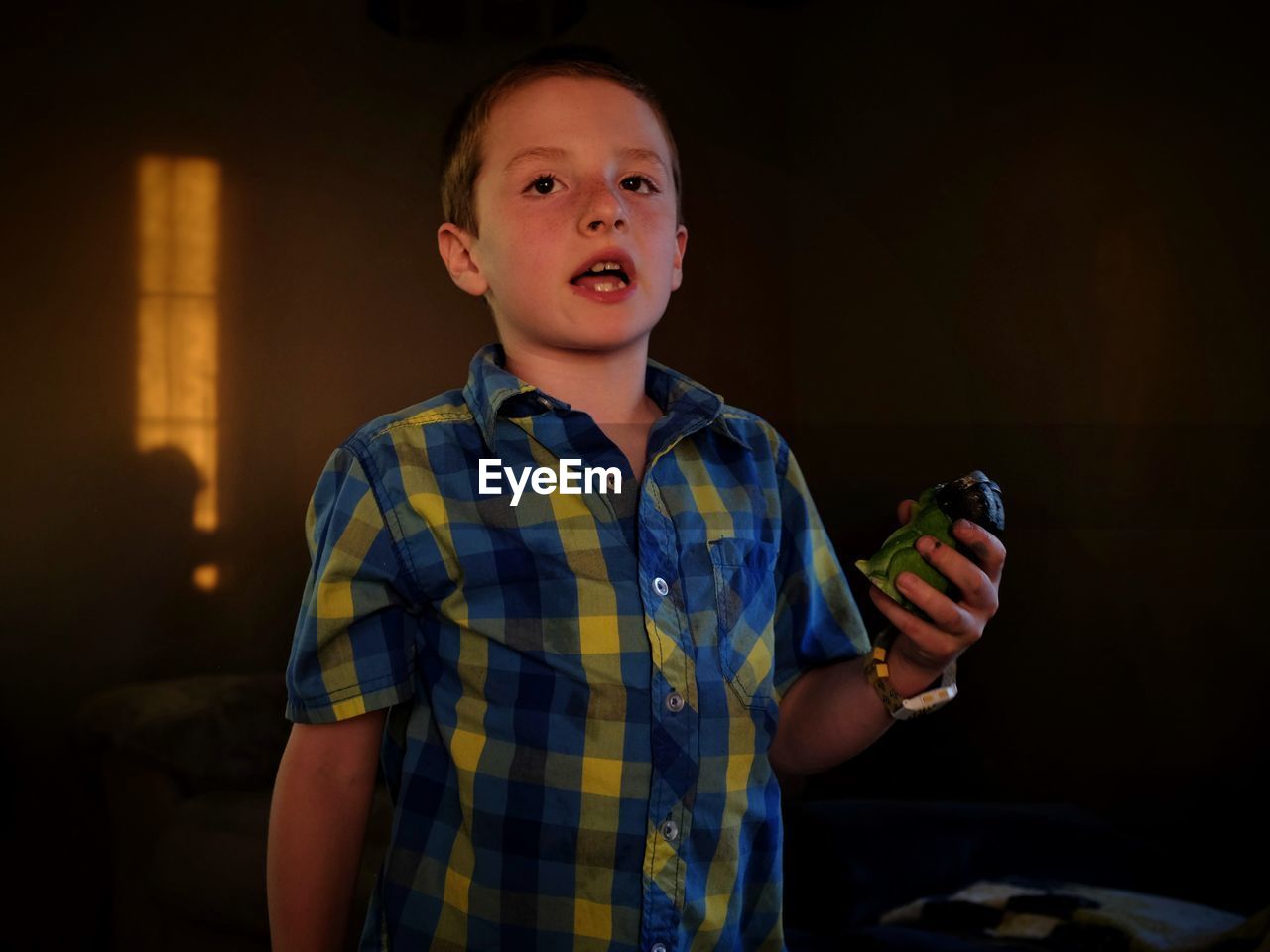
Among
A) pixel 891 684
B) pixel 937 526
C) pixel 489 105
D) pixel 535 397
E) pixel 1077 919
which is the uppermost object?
pixel 489 105

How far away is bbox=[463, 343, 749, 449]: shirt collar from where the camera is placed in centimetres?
84

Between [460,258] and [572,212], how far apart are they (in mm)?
Answer: 134

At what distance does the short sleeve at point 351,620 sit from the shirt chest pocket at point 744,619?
229mm

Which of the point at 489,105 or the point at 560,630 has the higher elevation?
the point at 489,105

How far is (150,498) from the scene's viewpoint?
1.26 meters

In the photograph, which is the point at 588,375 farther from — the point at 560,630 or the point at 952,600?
the point at 952,600

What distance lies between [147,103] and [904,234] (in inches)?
38.2

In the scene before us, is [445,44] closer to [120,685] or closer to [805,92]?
[805,92]

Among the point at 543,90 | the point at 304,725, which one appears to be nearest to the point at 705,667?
the point at 304,725

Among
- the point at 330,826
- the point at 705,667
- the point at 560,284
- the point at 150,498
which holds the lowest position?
the point at 330,826

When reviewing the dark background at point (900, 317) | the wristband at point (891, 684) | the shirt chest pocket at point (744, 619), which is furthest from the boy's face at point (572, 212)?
the dark background at point (900, 317)

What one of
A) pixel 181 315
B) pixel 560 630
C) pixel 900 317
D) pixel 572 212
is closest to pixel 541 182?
pixel 572 212

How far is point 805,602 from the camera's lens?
94 centimetres

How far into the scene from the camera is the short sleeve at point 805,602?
3.09 feet
